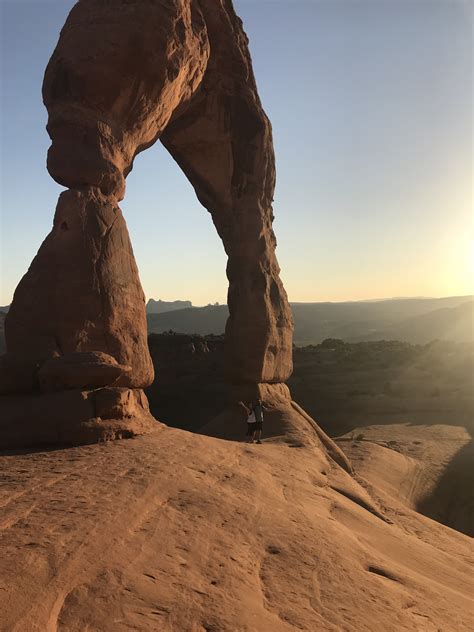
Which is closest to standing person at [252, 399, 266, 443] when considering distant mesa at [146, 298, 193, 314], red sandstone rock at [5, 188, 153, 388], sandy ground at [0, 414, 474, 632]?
red sandstone rock at [5, 188, 153, 388]

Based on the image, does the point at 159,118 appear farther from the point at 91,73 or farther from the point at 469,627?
the point at 469,627

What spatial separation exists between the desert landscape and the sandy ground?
19mm

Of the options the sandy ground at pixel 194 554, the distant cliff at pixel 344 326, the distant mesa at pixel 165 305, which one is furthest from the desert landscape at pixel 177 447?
the distant mesa at pixel 165 305

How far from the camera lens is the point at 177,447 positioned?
253 inches

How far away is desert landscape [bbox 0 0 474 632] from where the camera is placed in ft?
11.9

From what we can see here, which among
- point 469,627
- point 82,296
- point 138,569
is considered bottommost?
point 469,627

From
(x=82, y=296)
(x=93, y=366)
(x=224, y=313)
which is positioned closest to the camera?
(x=93, y=366)

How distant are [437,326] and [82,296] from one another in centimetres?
8879

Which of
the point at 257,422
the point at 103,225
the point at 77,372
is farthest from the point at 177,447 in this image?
the point at 257,422

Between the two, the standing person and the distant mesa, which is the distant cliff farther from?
the standing person

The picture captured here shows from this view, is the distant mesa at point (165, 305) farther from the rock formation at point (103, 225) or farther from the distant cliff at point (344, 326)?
the rock formation at point (103, 225)

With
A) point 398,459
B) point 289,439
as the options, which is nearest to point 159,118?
point 289,439

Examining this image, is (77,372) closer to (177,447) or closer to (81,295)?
(81,295)

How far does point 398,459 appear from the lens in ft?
44.7
